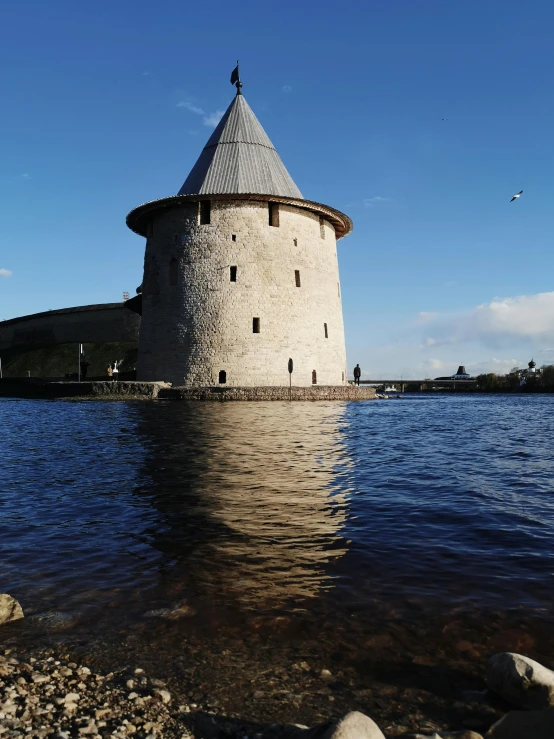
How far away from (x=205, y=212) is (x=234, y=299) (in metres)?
5.28

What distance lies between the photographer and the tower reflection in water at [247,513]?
163 inches

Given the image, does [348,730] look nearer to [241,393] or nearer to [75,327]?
[241,393]

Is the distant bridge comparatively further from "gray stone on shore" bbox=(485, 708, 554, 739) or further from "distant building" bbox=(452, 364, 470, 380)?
"gray stone on shore" bbox=(485, 708, 554, 739)

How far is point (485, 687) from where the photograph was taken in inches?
109

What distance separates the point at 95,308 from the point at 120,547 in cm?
4834

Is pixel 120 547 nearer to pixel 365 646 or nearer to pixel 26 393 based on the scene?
pixel 365 646

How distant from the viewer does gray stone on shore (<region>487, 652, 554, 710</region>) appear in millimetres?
2547

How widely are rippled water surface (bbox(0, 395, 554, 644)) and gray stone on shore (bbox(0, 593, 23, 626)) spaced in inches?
8.7

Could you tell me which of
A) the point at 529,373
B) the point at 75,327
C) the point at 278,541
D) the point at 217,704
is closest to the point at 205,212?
the point at 75,327

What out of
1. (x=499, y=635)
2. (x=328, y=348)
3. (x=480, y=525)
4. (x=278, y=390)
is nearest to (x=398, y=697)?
(x=499, y=635)

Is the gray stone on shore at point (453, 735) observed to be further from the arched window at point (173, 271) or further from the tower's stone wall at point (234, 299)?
the arched window at point (173, 271)

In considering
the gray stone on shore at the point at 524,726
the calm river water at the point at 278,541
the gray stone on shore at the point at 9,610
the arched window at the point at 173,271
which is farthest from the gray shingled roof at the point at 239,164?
the gray stone on shore at the point at 524,726

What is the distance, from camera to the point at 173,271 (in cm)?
3297

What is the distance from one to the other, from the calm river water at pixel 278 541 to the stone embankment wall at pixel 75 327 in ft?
131
